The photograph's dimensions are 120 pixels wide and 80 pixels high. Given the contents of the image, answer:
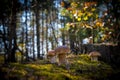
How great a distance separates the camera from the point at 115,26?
4.75 meters

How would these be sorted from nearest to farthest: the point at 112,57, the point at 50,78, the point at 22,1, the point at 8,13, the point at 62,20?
the point at 50,78
the point at 112,57
the point at 8,13
the point at 22,1
the point at 62,20

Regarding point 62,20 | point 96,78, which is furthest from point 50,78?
Answer: point 62,20

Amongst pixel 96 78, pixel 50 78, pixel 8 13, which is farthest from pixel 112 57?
pixel 8 13

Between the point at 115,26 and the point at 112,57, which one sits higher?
the point at 115,26

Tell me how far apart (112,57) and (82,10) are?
7.25 meters

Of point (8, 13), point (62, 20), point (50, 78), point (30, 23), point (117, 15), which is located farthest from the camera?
point (62, 20)

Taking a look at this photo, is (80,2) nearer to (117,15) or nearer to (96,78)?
(117,15)

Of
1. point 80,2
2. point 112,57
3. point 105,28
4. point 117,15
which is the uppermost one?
point 80,2

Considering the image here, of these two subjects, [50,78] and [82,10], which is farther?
[50,78]

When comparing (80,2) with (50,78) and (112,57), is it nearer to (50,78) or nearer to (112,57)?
(50,78)

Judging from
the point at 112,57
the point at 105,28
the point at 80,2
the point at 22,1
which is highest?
the point at 22,1

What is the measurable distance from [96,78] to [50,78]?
4.92 ft

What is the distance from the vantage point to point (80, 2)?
16.4 ft

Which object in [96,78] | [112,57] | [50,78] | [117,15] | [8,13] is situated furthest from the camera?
[8,13]
